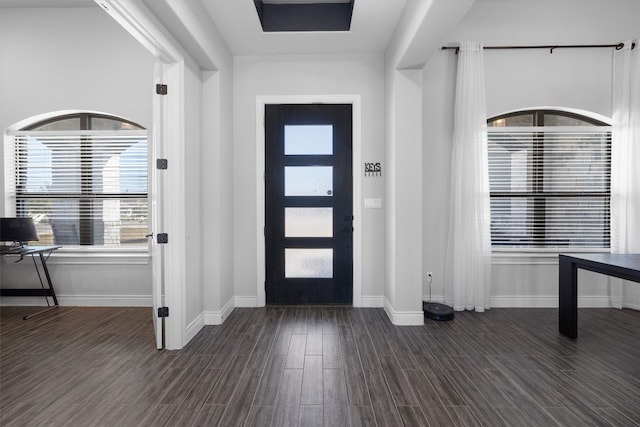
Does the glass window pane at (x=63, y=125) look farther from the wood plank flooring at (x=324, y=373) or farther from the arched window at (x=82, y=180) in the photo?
the wood plank flooring at (x=324, y=373)

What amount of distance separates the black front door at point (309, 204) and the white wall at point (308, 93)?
0.18 metres

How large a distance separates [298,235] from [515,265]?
107 inches

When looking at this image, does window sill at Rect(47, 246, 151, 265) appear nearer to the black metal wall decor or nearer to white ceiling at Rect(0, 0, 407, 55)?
white ceiling at Rect(0, 0, 407, 55)

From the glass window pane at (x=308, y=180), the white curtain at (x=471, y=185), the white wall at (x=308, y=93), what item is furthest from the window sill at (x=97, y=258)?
the white curtain at (x=471, y=185)

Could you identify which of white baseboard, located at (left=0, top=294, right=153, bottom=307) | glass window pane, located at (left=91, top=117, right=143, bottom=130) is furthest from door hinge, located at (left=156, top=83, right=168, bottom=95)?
white baseboard, located at (left=0, top=294, right=153, bottom=307)

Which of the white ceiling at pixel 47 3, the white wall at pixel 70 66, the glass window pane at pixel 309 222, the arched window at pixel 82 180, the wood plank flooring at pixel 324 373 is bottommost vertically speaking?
the wood plank flooring at pixel 324 373

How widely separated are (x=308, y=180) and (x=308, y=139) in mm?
506

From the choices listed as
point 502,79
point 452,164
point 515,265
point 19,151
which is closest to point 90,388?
point 19,151

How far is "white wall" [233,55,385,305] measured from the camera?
12.5ft

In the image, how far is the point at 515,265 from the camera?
3879mm

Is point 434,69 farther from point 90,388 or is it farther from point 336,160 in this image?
point 90,388

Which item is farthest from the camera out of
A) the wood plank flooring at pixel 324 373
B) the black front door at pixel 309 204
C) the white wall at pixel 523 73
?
the black front door at pixel 309 204

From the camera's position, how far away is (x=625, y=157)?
3723 mm

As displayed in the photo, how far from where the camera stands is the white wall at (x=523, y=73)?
378 cm
